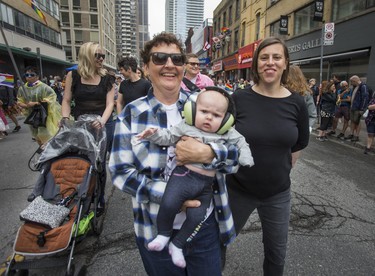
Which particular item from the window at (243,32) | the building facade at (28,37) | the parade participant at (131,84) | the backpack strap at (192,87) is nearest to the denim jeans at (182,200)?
the backpack strap at (192,87)

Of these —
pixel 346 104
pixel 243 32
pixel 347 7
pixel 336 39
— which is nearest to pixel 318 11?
pixel 347 7

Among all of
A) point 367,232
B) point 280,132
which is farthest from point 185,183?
point 367,232

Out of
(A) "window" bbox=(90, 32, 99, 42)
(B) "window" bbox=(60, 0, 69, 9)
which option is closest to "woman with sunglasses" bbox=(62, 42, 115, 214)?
(A) "window" bbox=(90, 32, 99, 42)

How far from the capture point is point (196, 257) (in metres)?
1.56

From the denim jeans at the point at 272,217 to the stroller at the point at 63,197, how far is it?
1541 millimetres

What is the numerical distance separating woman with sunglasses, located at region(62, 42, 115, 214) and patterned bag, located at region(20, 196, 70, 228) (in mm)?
951

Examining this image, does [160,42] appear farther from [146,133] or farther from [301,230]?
[301,230]

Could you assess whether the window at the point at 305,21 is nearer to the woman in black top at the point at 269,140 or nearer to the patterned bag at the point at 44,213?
the woman in black top at the point at 269,140

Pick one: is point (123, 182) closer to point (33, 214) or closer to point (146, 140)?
point (146, 140)

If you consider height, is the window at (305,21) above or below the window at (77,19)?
below

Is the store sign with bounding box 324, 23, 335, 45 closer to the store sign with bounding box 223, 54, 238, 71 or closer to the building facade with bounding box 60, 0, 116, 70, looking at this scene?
the store sign with bounding box 223, 54, 238, 71

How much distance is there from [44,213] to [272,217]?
202 centimetres

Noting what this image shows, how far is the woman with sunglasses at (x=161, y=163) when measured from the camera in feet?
4.77

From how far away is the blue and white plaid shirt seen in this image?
4.75ft
